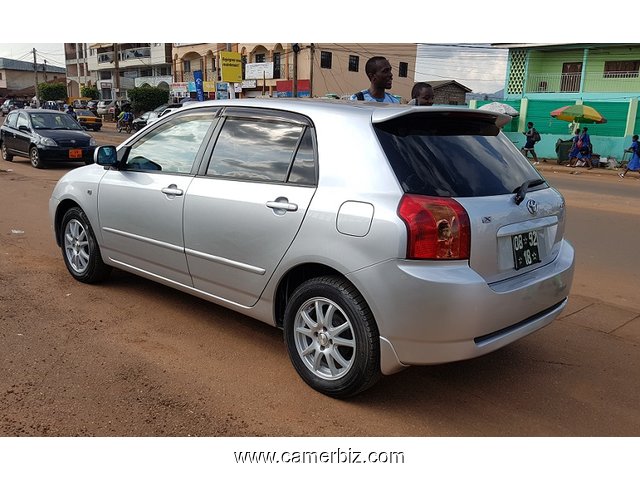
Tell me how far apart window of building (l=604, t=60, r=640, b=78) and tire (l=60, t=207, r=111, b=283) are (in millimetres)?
27529

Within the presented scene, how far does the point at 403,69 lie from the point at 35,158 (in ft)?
132

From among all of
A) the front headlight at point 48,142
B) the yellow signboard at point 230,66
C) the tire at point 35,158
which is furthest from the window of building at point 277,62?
the front headlight at point 48,142

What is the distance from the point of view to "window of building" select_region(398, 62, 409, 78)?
49031 millimetres

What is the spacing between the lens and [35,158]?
14.3 metres

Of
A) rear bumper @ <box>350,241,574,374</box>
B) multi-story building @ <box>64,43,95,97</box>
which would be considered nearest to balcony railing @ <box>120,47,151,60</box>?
multi-story building @ <box>64,43,95,97</box>

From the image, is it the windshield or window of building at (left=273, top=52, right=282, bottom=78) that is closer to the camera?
the windshield

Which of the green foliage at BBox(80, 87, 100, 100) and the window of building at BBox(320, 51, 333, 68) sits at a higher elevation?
the window of building at BBox(320, 51, 333, 68)

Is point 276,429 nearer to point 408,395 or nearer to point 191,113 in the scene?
point 408,395

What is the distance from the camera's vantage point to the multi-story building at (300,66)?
41062mm

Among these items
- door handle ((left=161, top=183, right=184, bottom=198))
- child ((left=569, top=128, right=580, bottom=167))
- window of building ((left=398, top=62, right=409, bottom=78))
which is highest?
window of building ((left=398, top=62, right=409, bottom=78))

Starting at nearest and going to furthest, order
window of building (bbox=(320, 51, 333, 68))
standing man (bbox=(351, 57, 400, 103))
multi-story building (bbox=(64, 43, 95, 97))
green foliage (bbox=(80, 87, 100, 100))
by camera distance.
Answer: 1. standing man (bbox=(351, 57, 400, 103))
2. window of building (bbox=(320, 51, 333, 68))
3. green foliage (bbox=(80, 87, 100, 100))
4. multi-story building (bbox=(64, 43, 95, 97))

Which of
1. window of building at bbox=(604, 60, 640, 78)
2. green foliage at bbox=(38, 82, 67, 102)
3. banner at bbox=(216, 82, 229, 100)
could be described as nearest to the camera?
window of building at bbox=(604, 60, 640, 78)

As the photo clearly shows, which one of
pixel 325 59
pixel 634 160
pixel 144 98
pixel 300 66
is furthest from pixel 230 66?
pixel 634 160

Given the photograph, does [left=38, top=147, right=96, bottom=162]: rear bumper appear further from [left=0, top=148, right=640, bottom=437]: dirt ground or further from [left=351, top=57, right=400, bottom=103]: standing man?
[left=351, top=57, right=400, bottom=103]: standing man
